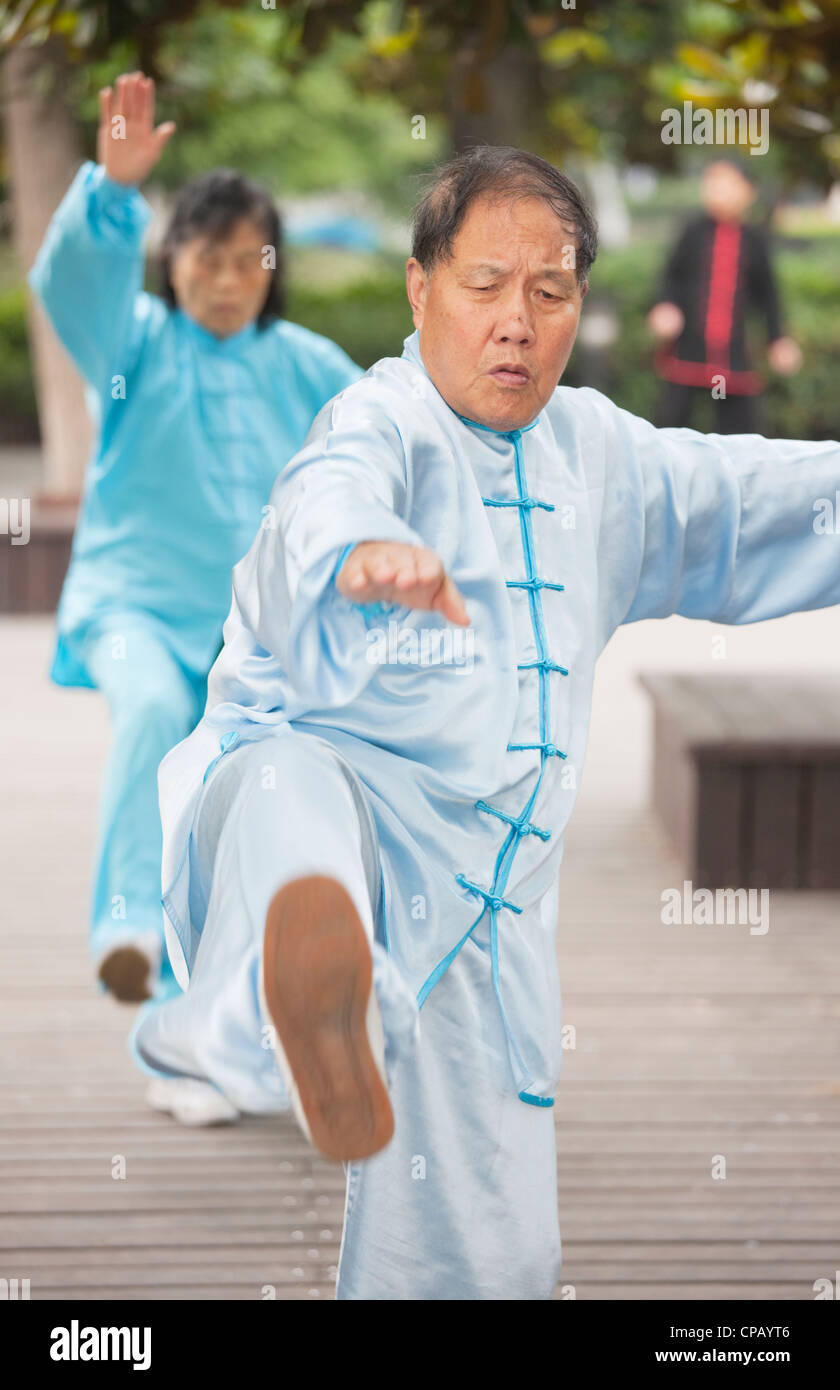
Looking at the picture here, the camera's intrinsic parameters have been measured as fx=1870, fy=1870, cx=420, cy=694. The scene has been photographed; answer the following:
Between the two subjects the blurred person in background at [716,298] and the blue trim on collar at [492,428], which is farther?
the blurred person in background at [716,298]

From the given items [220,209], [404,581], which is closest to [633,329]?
[220,209]

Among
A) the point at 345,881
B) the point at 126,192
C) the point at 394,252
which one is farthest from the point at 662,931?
the point at 394,252

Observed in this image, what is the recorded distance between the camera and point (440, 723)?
2193 mm

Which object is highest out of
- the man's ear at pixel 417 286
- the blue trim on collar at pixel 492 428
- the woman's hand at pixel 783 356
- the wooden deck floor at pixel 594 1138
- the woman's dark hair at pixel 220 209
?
the woman's hand at pixel 783 356

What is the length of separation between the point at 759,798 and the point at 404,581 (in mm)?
3771

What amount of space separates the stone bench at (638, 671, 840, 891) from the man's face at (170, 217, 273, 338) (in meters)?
1.95

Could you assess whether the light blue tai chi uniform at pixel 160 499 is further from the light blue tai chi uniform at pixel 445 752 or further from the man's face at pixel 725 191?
the man's face at pixel 725 191

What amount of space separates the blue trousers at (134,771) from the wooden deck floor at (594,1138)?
40 centimetres

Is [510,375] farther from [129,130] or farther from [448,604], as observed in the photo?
[129,130]

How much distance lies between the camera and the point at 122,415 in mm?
4066

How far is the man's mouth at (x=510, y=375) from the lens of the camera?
2193 millimetres

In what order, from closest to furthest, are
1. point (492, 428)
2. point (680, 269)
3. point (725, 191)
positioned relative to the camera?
1. point (492, 428)
2. point (725, 191)
3. point (680, 269)

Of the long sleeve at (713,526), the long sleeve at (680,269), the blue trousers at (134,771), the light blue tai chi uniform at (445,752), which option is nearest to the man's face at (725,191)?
the long sleeve at (680,269)

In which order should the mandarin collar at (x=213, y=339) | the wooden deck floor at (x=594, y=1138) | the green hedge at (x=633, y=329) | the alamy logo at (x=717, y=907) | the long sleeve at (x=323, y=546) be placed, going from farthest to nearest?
the green hedge at (x=633, y=329) → the alamy logo at (x=717, y=907) → the mandarin collar at (x=213, y=339) → the wooden deck floor at (x=594, y=1138) → the long sleeve at (x=323, y=546)
